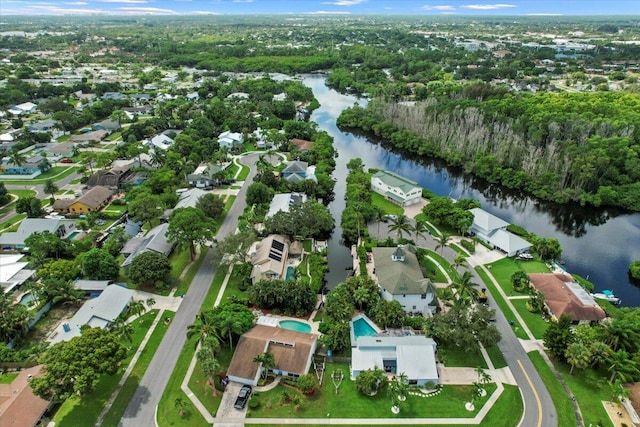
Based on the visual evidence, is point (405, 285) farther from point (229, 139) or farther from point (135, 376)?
point (229, 139)

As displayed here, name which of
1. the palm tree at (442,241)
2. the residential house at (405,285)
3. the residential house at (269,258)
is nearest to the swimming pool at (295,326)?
the residential house at (269,258)

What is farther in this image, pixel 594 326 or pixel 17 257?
pixel 17 257

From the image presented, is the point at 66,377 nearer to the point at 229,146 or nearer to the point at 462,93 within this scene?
the point at 229,146

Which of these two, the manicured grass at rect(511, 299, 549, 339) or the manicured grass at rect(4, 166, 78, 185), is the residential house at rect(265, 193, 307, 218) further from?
the manicured grass at rect(4, 166, 78, 185)

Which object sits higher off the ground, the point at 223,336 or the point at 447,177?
the point at 223,336

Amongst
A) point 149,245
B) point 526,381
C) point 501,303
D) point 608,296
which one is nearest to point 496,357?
point 526,381

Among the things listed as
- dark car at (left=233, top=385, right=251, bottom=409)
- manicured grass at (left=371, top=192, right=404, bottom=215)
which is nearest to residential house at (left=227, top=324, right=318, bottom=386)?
dark car at (left=233, top=385, right=251, bottom=409)

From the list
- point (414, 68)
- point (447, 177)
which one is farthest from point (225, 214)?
→ point (414, 68)
